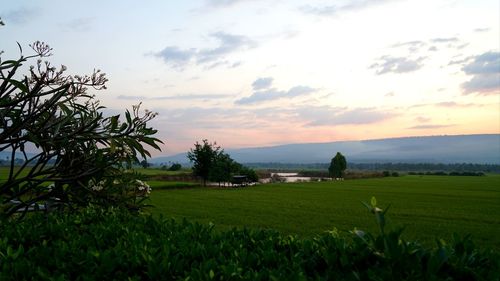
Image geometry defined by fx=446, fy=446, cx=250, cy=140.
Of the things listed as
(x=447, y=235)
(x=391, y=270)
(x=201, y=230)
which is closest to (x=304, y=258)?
(x=391, y=270)

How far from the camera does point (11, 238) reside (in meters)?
4.03

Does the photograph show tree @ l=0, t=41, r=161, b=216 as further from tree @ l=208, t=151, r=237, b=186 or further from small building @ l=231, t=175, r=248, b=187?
small building @ l=231, t=175, r=248, b=187

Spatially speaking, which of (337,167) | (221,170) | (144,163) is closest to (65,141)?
(144,163)

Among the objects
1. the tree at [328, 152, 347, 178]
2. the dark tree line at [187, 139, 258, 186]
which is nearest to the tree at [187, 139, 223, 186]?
the dark tree line at [187, 139, 258, 186]

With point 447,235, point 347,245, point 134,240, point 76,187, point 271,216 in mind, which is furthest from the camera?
point 271,216

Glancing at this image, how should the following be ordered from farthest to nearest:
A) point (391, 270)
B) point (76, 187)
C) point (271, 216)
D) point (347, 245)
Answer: point (271, 216) < point (76, 187) < point (347, 245) < point (391, 270)

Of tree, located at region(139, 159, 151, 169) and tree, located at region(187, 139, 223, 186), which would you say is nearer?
tree, located at region(139, 159, 151, 169)

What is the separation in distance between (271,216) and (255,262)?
21.9 metres

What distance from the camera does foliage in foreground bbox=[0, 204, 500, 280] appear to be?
2.28 metres

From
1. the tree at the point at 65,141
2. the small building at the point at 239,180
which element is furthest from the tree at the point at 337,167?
the tree at the point at 65,141

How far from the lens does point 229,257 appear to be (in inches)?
122

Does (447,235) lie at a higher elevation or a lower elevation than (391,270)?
lower

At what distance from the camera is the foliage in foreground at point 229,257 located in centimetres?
228

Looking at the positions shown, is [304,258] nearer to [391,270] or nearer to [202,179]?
[391,270]
